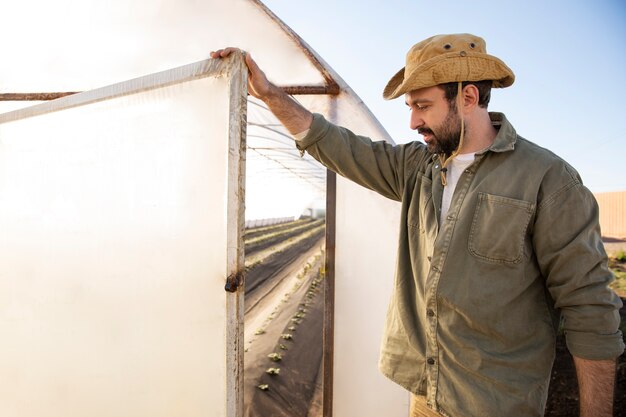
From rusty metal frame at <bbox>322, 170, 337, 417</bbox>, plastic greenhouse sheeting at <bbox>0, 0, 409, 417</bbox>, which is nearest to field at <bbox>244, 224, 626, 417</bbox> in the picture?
rusty metal frame at <bbox>322, 170, 337, 417</bbox>

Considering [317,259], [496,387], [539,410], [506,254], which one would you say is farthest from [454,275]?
[317,259]

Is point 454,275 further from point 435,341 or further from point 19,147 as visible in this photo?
point 19,147

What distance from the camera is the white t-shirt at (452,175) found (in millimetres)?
1308

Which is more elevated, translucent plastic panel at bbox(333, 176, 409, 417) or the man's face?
the man's face

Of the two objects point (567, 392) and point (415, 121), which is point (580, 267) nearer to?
point (415, 121)

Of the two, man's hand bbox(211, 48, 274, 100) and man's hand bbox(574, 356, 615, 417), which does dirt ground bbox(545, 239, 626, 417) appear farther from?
man's hand bbox(211, 48, 274, 100)

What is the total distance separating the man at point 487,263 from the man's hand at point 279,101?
0.01 metres

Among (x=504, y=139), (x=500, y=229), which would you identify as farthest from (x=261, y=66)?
(x=500, y=229)

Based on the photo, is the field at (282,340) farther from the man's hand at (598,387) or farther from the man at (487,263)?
the man's hand at (598,387)

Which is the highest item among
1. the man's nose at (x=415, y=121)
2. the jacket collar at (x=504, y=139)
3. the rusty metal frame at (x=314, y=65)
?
the rusty metal frame at (x=314, y=65)

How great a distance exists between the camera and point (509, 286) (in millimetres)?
1132

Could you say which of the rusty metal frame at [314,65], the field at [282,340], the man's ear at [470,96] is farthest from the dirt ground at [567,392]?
the rusty metal frame at [314,65]

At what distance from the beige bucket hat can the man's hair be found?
0.02 meters

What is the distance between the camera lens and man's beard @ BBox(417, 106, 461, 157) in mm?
1277
